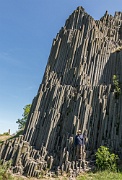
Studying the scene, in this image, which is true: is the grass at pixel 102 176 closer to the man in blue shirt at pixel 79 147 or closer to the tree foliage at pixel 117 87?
the man in blue shirt at pixel 79 147

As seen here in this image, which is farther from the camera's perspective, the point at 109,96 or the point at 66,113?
the point at 66,113

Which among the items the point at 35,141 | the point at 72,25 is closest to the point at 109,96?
the point at 35,141

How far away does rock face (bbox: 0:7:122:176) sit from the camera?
593 inches

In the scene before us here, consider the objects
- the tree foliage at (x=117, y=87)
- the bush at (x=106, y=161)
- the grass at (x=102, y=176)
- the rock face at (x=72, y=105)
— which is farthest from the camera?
the tree foliage at (x=117, y=87)

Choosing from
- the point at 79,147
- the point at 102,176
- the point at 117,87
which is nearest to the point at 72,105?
the point at 117,87

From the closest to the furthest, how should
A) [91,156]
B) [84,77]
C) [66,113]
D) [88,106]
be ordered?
[91,156] < [88,106] < [66,113] < [84,77]

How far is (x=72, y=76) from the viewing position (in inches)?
862

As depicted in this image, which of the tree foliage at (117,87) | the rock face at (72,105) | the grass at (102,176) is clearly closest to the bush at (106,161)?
the grass at (102,176)

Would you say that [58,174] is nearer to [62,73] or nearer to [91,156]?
[91,156]

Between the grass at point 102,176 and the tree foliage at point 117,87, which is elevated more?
the tree foliage at point 117,87

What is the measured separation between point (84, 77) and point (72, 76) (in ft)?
4.65

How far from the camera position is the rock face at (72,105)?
15062 millimetres

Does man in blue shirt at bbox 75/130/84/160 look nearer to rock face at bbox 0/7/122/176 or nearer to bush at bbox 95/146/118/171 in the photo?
rock face at bbox 0/7/122/176

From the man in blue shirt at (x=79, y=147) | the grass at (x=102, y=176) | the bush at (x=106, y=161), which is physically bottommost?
the grass at (x=102, y=176)
